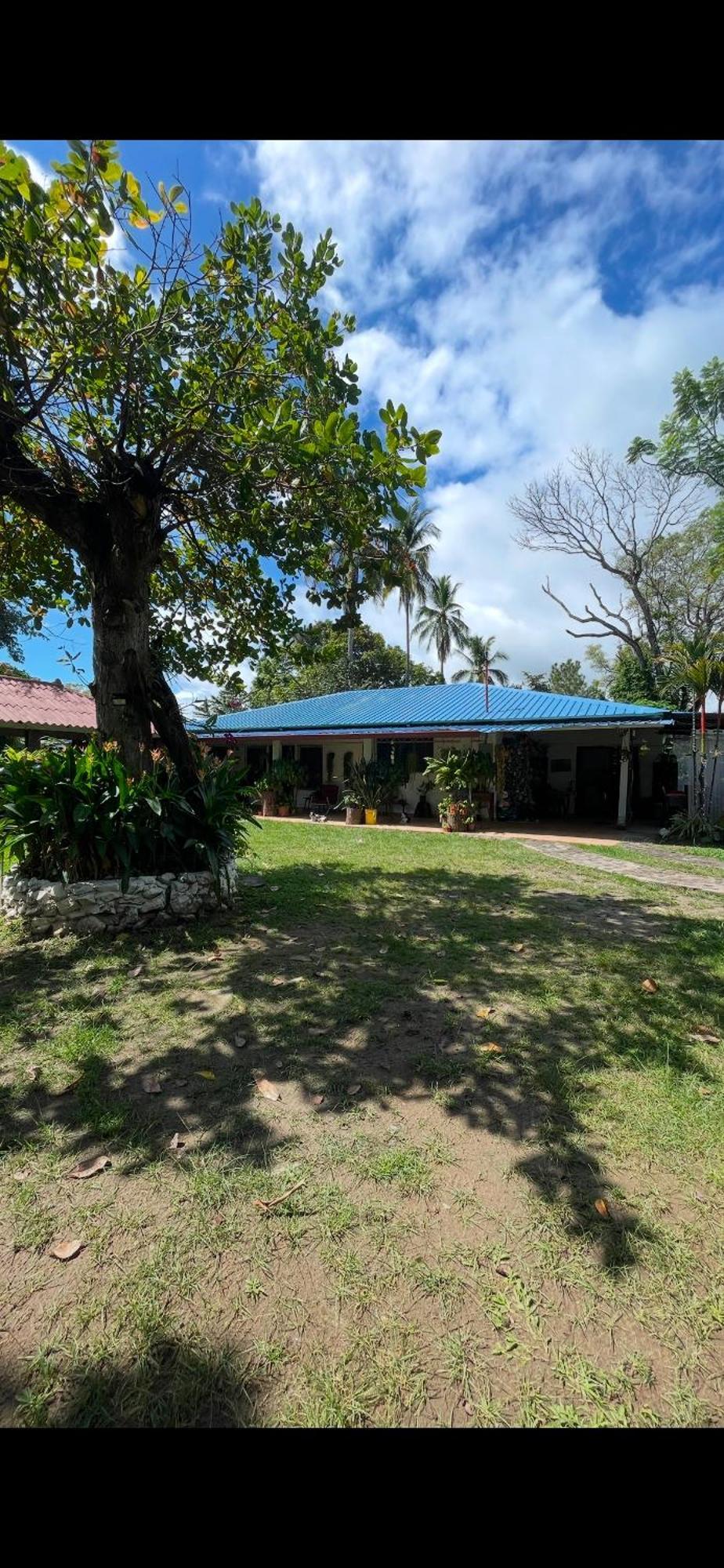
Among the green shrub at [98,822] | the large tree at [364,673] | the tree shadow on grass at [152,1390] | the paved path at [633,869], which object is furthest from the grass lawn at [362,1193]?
the large tree at [364,673]

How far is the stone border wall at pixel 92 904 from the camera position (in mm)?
5633

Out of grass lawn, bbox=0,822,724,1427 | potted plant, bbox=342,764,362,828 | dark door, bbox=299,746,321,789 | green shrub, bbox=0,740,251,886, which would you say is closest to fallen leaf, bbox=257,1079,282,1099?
grass lawn, bbox=0,822,724,1427

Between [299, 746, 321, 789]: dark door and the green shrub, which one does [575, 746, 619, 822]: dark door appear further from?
the green shrub

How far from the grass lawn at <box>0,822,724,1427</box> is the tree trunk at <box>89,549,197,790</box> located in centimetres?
292

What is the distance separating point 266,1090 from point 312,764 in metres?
18.2

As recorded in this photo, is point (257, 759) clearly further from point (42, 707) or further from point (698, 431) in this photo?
point (698, 431)

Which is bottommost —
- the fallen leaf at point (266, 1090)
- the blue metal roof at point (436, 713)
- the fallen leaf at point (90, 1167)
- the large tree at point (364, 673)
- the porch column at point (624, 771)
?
the fallen leaf at point (90, 1167)

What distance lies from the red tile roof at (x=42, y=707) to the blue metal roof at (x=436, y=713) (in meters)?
5.21

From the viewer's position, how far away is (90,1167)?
2453 mm

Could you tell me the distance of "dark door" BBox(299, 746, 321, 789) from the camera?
20859 millimetres

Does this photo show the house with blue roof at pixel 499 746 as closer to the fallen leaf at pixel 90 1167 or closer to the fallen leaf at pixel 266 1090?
the fallen leaf at pixel 266 1090

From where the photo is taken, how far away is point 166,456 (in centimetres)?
661
